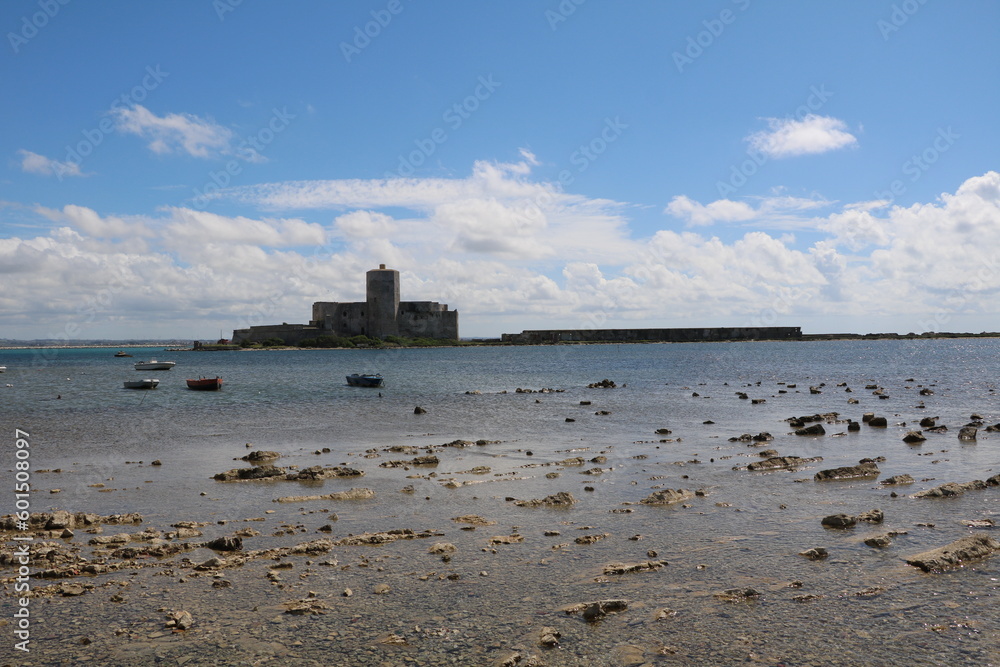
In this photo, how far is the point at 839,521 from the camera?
34.8 ft

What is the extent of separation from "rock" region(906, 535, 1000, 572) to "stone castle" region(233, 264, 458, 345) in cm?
10799

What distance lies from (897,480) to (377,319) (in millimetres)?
107271

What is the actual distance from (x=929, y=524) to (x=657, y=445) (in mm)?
9599

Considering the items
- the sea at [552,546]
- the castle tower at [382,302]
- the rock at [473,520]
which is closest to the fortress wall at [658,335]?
the castle tower at [382,302]

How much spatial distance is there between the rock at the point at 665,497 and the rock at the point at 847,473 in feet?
11.8

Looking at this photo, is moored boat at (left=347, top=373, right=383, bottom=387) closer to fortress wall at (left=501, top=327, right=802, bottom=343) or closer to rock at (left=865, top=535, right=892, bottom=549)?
rock at (left=865, top=535, right=892, bottom=549)

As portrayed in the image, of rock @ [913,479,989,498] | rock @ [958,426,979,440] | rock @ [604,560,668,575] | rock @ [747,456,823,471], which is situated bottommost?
rock @ [604,560,668,575]

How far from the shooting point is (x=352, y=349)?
393ft

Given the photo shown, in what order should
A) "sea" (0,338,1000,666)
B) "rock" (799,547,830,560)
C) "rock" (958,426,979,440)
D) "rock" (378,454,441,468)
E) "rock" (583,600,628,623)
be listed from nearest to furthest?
"sea" (0,338,1000,666)
"rock" (583,600,628,623)
"rock" (799,547,830,560)
"rock" (378,454,441,468)
"rock" (958,426,979,440)

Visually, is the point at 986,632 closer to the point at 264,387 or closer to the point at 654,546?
the point at 654,546

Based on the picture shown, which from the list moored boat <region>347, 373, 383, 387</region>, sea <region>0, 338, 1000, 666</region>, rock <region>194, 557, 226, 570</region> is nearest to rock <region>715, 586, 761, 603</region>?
sea <region>0, 338, 1000, 666</region>

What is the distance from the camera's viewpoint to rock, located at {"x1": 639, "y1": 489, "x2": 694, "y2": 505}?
12500 millimetres

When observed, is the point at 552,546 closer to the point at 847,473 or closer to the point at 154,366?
the point at 847,473

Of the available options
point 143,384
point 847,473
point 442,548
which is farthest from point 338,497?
point 143,384
